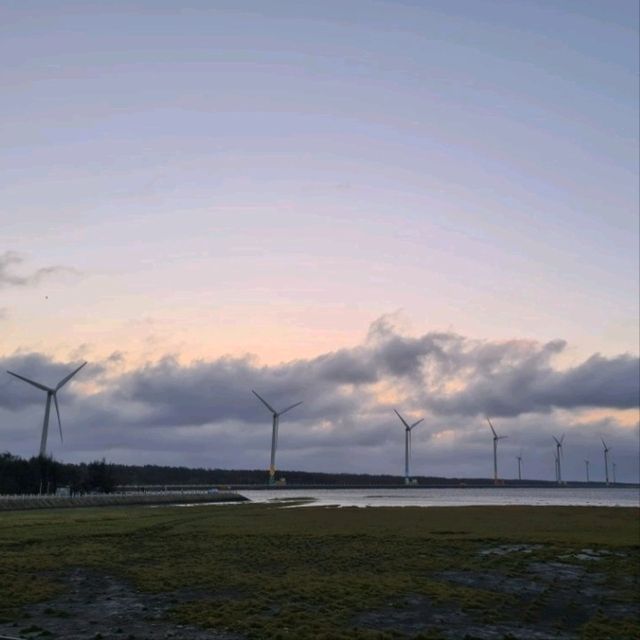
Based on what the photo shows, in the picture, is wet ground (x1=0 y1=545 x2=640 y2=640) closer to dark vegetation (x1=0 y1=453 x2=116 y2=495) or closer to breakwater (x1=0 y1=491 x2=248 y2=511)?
breakwater (x1=0 y1=491 x2=248 y2=511)

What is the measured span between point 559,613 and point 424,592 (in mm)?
5988

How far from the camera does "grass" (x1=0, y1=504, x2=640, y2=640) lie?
2786 centimetres

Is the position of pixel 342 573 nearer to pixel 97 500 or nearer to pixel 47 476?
pixel 97 500

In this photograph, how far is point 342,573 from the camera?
3862cm

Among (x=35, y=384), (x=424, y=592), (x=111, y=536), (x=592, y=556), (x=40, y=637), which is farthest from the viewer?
(x=35, y=384)

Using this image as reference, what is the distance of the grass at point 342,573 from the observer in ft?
91.4

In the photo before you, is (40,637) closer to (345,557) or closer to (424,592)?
(424,592)

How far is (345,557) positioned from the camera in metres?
45.8

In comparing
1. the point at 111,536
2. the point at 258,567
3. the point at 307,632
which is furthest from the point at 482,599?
the point at 111,536

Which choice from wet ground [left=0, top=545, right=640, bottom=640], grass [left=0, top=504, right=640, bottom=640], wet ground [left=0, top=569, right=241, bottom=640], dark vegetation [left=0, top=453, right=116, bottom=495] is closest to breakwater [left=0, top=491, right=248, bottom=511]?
dark vegetation [left=0, top=453, right=116, bottom=495]

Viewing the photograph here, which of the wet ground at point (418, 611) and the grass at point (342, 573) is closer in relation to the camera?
the wet ground at point (418, 611)

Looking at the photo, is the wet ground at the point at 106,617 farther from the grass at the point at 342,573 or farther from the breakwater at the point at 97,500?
the breakwater at the point at 97,500

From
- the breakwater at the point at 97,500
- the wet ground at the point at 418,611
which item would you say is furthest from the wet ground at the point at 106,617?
the breakwater at the point at 97,500

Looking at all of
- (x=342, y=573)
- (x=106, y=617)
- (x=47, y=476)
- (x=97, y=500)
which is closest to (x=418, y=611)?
(x=342, y=573)
